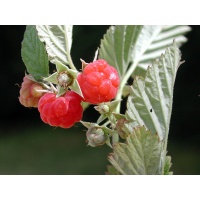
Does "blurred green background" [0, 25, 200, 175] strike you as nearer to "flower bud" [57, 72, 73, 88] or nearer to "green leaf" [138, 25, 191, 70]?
"green leaf" [138, 25, 191, 70]

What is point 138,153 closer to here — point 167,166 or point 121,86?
point 167,166

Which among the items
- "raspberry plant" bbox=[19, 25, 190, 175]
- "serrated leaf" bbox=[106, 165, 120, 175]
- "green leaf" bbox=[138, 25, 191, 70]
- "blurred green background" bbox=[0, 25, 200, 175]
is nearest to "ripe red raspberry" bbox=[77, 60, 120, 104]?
"raspberry plant" bbox=[19, 25, 190, 175]

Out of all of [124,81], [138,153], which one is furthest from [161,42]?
[138,153]

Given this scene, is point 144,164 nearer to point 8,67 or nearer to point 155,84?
point 155,84

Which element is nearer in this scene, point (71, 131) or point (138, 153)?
point (138, 153)

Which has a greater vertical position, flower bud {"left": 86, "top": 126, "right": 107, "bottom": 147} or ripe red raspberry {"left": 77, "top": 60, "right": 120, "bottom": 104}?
ripe red raspberry {"left": 77, "top": 60, "right": 120, "bottom": 104}

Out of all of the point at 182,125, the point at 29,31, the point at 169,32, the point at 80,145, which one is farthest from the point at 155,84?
the point at 80,145

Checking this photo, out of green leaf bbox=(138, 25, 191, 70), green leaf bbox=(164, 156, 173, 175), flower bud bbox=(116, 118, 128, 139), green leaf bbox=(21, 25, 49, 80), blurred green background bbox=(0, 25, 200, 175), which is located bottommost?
blurred green background bbox=(0, 25, 200, 175)

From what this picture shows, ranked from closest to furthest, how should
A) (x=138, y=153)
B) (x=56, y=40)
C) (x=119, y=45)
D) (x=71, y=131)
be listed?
(x=138, y=153) → (x=56, y=40) → (x=119, y=45) → (x=71, y=131)

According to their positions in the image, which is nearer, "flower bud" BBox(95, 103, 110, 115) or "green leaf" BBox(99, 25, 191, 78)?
"flower bud" BBox(95, 103, 110, 115)

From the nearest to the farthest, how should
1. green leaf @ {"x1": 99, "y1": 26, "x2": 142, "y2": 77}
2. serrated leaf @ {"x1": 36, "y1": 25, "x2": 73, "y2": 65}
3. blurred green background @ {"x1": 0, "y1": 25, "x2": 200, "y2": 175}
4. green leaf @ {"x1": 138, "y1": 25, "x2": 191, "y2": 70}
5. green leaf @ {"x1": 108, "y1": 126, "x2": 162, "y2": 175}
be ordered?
green leaf @ {"x1": 108, "y1": 126, "x2": 162, "y2": 175}, serrated leaf @ {"x1": 36, "y1": 25, "x2": 73, "y2": 65}, green leaf @ {"x1": 99, "y1": 26, "x2": 142, "y2": 77}, green leaf @ {"x1": 138, "y1": 25, "x2": 191, "y2": 70}, blurred green background @ {"x1": 0, "y1": 25, "x2": 200, "y2": 175}
